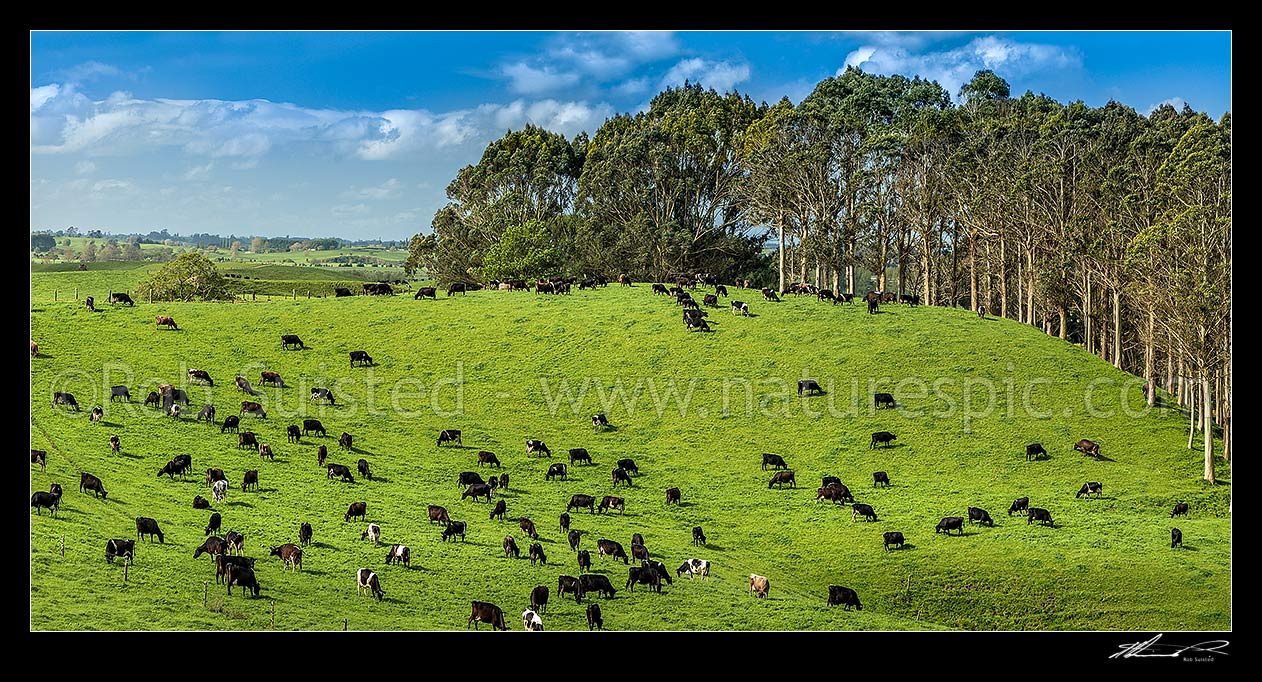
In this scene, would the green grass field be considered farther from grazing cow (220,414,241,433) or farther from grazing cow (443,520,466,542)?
grazing cow (220,414,241,433)

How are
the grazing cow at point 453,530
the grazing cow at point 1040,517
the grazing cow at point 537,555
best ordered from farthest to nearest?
the grazing cow at point 1040,517 < the grazing cow at point 453,530 < the grazing cow at point 537,555

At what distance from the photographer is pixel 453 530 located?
4153 cm

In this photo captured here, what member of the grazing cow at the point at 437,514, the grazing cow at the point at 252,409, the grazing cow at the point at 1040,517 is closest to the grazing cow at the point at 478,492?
the grazing cow at the point at 437,514

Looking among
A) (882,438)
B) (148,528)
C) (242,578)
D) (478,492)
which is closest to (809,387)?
(882,438)

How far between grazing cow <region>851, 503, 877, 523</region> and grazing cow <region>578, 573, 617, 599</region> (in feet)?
47.3

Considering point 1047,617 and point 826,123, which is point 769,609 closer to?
point 1047,617

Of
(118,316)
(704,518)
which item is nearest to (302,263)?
(118,316)

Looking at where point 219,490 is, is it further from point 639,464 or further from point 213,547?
point 639,464

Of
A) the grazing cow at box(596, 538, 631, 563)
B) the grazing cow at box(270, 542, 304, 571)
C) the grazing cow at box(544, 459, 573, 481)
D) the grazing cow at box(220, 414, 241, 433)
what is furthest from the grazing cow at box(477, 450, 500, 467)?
the grazing cow at box(270, 542, 304, 571)

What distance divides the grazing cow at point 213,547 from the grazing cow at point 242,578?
2.39 meters

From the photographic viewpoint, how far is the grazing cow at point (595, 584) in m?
36.5

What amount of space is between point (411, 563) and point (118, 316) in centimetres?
4508

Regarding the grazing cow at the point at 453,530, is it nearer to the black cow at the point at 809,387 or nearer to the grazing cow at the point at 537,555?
the grazing cow at the point at 537,555

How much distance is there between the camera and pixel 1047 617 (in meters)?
39.8
